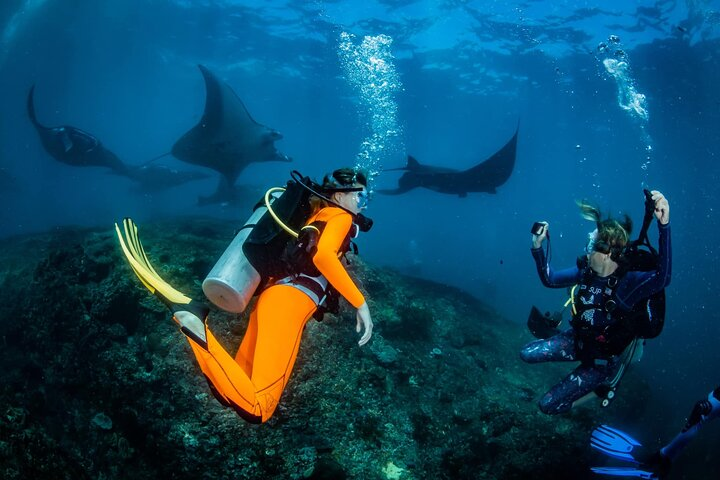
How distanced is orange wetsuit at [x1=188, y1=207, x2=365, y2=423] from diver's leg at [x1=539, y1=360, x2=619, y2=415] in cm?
314

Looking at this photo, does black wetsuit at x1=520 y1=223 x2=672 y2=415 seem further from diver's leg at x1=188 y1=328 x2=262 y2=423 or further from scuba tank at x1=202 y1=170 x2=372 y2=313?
diver's leg at x1=188 y1=328 x2=262 y2=423

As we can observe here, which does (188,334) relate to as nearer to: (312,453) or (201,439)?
(201,439)

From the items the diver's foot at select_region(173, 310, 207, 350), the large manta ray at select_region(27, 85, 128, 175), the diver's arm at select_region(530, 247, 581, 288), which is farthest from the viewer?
the large manta ray at select_region(27, 85, 128, 175)

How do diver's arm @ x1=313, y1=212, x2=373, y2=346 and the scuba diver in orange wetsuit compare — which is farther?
diver's arm @ x1=313, y1=212, x2=373, y2=346

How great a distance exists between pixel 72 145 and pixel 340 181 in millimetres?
13989

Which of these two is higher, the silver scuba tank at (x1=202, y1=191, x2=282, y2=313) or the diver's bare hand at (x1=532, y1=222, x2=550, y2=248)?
the diver's bare hand at (x1=532, y1=222, x2=550, y2=248)

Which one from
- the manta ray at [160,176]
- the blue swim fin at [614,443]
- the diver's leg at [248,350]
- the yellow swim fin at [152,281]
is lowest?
the manta ray at [160,176]

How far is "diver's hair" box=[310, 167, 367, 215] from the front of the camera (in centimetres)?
313

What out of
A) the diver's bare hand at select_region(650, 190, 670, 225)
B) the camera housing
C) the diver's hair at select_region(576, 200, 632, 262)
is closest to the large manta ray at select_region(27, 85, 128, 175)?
the camera housing

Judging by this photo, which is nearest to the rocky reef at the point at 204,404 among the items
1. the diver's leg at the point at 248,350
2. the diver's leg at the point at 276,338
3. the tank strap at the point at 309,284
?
the diver's leg at the point at 248,350

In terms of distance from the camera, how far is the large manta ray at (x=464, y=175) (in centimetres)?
978

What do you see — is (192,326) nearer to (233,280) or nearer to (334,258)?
(233,280)

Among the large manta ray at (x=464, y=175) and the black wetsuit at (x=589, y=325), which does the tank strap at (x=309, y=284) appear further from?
the large manta ray at (x=464, y=175)

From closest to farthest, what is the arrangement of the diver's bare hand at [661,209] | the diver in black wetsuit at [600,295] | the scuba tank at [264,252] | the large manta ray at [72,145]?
1. the scuba tank at [264,252]
2. the diver's bare hand at [661,209]
3. the diver in black wetsuit at [600,295]
4. the large manta ray at [72,145]
